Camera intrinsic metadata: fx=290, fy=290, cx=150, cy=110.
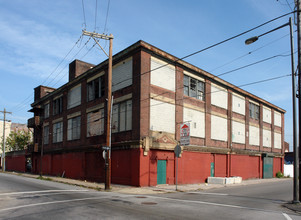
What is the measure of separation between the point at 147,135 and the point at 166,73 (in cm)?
596

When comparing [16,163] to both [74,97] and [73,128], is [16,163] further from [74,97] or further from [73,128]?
[74,97]

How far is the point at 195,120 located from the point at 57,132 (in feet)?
62.6

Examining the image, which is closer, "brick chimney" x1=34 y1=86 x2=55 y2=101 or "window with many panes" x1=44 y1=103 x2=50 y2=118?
"window with many panes" x1=44 y1=103 x2=50 y2=118

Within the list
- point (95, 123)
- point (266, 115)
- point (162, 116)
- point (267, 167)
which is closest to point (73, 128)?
point (95, 123)

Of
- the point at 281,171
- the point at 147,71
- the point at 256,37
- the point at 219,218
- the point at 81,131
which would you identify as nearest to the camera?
the point at 219,218

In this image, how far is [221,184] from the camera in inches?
1022

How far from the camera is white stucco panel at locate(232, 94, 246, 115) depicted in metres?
34.8

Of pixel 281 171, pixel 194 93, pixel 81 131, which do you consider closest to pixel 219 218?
pixel 194 93

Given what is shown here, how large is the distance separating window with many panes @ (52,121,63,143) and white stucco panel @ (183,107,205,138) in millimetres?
17535

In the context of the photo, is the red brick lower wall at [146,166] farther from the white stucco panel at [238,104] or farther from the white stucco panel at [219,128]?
the white stucco panel at [238,104]

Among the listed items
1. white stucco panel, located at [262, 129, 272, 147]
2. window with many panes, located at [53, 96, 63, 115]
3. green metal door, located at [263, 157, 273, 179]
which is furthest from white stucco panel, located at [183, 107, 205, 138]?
window with many panes, located at [53, 96, 63, 115]

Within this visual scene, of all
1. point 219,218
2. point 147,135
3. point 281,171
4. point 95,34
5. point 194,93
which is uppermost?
point 95,34

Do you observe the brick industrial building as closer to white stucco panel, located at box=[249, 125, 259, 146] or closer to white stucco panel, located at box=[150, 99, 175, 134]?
white stucco panel, located at box=[150, 99, 175, 134]

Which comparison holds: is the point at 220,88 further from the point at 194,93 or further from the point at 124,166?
the point at 124,166
